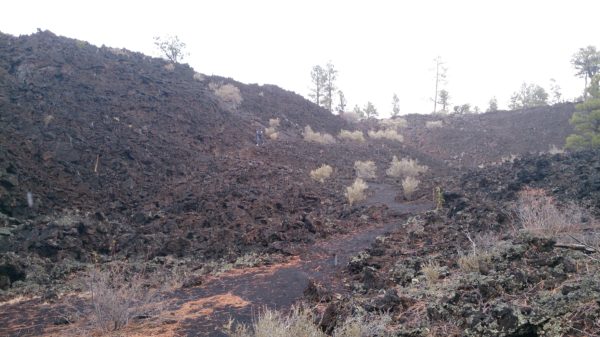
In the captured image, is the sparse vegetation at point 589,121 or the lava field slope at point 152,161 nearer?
the lava field slope at point 152,161

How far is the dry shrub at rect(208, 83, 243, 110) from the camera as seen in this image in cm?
2822

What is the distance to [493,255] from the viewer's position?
623 cm

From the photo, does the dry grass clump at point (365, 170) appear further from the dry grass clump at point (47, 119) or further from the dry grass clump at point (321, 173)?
the dry grass clump at point (47, 119)

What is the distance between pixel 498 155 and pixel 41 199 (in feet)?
88.9

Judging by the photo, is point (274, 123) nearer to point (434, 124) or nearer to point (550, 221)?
point (434, 124)

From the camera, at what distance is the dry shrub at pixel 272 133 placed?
2517 cm

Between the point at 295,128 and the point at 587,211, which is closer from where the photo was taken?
the point at 587,211

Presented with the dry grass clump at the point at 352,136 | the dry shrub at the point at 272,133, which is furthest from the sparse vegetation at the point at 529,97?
the dry shrub at the point at 272,133

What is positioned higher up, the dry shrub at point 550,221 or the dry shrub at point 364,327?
the dry shrub at point 550,221

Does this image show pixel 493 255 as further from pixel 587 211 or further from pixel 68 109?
pixel 68 109

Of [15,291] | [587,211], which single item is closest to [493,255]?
[587,211]

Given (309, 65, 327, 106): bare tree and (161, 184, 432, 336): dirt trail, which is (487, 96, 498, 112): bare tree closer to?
(309, 65, 327, 106): bare tree

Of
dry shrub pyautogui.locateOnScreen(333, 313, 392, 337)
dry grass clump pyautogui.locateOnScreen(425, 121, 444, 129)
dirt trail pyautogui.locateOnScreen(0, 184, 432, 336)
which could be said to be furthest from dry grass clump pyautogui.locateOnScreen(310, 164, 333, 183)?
dry grass clump pyautogui.locateOnScreen(425, 121, 444, 129)

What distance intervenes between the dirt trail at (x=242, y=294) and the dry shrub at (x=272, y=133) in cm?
1504
